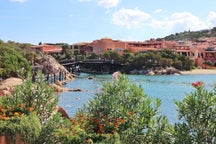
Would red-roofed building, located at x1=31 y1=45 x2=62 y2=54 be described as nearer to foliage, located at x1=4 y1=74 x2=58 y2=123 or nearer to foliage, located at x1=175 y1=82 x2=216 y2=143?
foliage, located at x1=4 y1=74 x2=58 y2=123

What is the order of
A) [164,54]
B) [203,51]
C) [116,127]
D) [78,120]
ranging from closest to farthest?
[116,127], [78,120], [164,54], [203,51]

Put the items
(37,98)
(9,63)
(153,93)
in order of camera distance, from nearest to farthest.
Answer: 1. (37,98)
2. (9,63)
3. (153,93)

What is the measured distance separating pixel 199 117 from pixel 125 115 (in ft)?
4.26

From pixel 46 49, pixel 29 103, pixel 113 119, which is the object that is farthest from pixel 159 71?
pixel 113 119

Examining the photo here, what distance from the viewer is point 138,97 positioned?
287 inches

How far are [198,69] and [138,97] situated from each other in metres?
93.4

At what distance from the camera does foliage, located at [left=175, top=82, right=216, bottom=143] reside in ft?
21.1

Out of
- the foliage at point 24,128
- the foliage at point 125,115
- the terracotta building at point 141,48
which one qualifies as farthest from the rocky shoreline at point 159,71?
the foliage at point 24,128

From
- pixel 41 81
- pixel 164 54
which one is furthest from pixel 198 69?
pixel 41 81

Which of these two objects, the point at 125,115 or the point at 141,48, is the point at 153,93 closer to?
the point at 125,115

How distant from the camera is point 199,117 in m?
6.53

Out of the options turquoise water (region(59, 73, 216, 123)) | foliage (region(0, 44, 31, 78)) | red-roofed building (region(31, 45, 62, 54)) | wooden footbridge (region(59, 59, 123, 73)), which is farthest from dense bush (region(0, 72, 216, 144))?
red-roofed building (region(31, 45, 62, 54))

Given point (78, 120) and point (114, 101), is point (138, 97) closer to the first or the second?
point (114, 101)

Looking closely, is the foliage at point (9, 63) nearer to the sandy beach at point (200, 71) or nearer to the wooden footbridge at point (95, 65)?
the wooden footbridge at point (95, 65)
